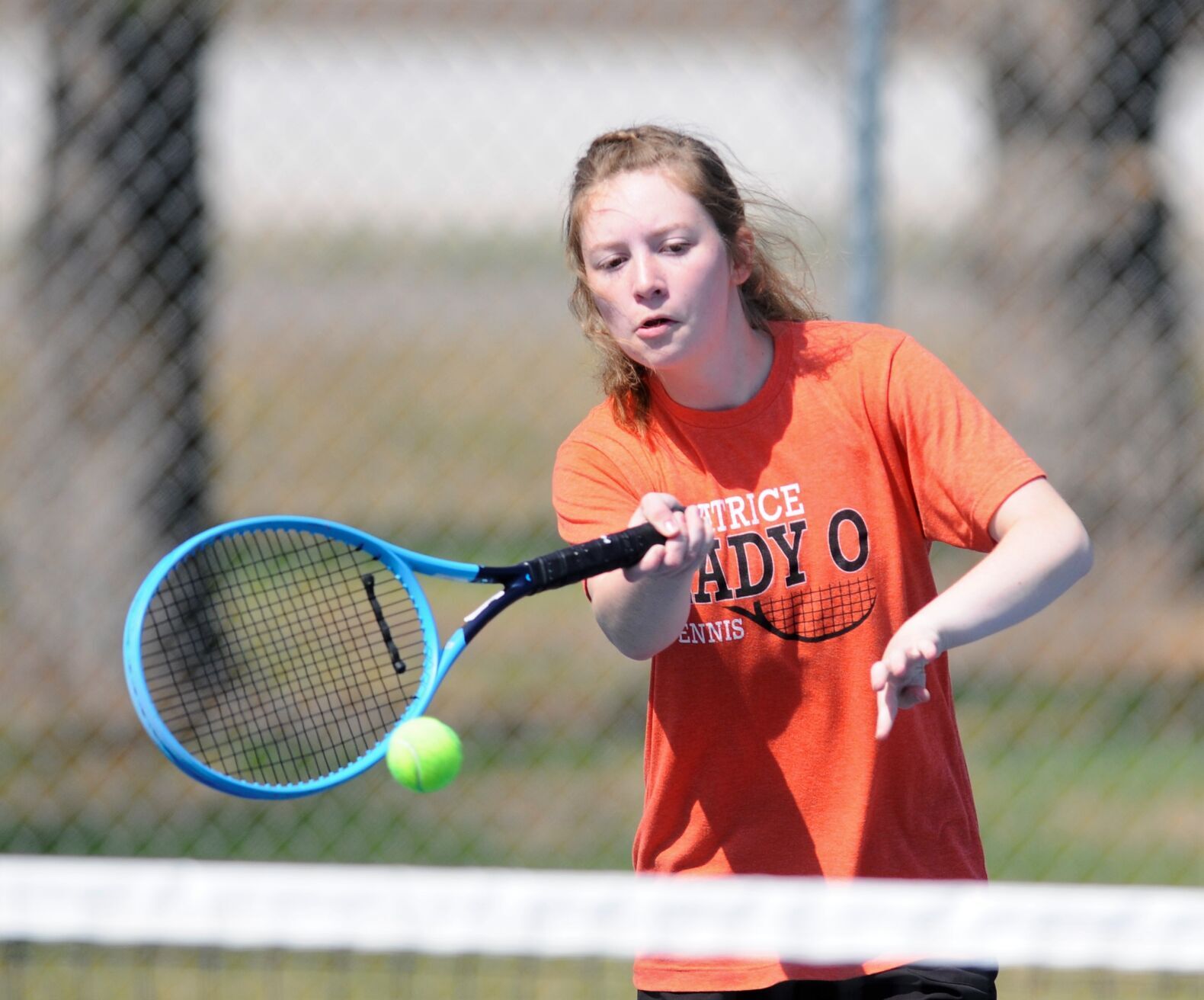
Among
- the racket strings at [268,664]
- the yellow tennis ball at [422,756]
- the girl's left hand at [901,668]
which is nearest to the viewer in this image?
the girl's left hand at [901,668]

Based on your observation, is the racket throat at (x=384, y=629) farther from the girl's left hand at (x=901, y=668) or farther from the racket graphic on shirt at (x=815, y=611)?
the girl's left hand at (x=901, y=668)

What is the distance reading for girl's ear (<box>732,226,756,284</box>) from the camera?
91.7 inches

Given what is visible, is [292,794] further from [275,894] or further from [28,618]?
[28,618]

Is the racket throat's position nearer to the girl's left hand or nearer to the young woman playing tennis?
the young woman playing tennis

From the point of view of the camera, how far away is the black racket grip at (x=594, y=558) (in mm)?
2061

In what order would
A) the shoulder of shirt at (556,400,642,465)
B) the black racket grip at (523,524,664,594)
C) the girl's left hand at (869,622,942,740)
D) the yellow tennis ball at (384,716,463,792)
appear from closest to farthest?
the girl's left hand at (869,622,942,740) → the black racket grip at (523,524,664,594) → the yellow tennis ball at (384,716,463,792) → the shoulder of shirt at (556,400,642,465)

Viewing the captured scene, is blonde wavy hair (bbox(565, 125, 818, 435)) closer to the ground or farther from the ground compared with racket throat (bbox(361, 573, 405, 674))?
farther from the ground

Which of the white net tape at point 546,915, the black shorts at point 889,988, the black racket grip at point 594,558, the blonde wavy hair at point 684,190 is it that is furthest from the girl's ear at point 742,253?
the black shorts at point 889,988

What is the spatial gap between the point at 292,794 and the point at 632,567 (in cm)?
60

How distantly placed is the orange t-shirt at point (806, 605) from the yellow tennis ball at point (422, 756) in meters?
0.31

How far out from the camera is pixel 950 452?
2168 millimetres

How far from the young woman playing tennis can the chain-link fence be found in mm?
1744

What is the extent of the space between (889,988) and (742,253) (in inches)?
44.0

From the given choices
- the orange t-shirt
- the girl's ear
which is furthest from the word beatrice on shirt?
the girl's ear
